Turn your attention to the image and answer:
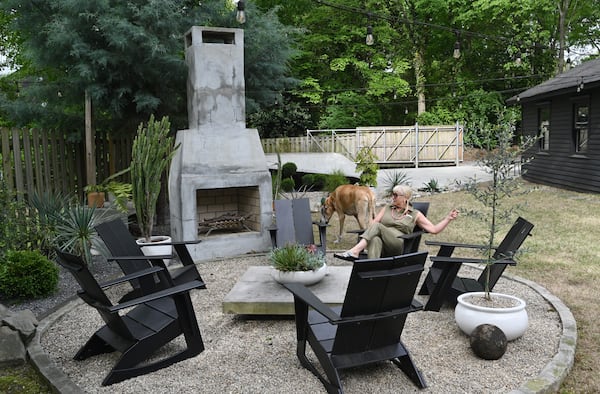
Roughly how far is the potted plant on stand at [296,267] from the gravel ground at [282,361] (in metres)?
0.41

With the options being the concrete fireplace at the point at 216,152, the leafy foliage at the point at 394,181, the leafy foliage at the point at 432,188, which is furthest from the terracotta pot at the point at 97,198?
the leafy foliage at the point at 432,188

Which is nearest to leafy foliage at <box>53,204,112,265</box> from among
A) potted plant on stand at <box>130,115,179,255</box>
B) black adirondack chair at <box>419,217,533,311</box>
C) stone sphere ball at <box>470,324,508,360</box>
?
potted plant on stand at <box>130,115,179,255</box>

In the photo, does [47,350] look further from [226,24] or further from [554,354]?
[226,24]

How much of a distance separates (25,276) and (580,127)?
45.7ft

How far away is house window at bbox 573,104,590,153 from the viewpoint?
550 inches

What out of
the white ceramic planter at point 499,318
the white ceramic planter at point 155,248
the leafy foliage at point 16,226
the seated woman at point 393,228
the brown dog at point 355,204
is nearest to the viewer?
the white ceramic planter at point 499,318

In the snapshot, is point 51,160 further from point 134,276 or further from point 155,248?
point 134,276

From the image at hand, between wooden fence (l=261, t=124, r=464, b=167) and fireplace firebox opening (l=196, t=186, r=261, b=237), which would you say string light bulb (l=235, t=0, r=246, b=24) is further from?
wooden fence (l=261, t=124, r=464, b=167)

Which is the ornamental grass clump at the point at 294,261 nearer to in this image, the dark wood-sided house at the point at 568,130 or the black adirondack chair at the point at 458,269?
the black adirondack chair at the point at 458,269

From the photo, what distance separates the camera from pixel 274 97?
36.1 feet

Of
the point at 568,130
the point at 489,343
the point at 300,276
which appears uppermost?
the point at 568,130

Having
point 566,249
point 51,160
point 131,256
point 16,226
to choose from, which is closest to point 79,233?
point 16,226

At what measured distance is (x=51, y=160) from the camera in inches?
370

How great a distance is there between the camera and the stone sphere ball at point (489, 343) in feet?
12.1
